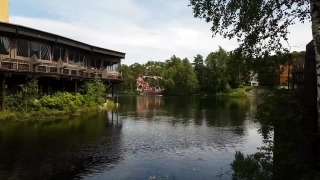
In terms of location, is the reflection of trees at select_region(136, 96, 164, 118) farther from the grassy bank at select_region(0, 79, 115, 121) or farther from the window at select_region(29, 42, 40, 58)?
the window at select_region(29, 42, 40, 58)

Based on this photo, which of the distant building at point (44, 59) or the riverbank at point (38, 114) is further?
the distant building at point (44, 59)

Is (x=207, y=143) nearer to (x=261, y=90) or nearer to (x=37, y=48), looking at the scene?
(x=261, y=90)

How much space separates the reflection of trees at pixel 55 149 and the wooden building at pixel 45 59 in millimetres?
7434


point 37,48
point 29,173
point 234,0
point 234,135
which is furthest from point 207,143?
point 37,48

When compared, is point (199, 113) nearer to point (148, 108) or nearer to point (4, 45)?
point (148, 108)

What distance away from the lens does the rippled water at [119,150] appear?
1609 cm

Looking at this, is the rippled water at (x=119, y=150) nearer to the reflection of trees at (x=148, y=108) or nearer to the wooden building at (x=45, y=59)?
the wooden building at (x=45, y=59)

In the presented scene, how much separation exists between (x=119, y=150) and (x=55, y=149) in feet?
12.0

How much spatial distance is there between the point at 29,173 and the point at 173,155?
7.62 meters

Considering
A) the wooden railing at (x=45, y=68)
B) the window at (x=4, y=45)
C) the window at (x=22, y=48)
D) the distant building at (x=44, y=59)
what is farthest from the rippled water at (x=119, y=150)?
the window at (x=22, y=48)

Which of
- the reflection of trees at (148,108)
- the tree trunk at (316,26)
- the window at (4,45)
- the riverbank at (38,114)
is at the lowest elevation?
the reflection of trees at (148,108)

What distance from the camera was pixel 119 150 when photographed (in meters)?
21.1

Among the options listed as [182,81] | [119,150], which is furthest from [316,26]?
[182,81]

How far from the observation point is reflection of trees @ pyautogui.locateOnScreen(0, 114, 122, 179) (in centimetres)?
1612
